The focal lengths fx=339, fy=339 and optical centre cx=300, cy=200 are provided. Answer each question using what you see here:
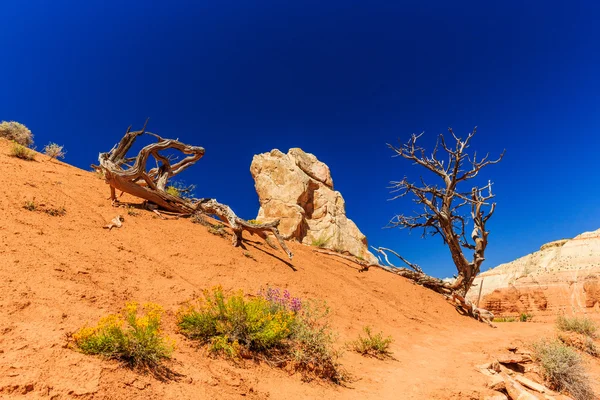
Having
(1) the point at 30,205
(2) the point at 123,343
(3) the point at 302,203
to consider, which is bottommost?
(2) the point at 123,343

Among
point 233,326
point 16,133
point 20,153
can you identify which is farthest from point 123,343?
point 16,133

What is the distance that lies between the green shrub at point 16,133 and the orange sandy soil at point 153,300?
4645 millimetres

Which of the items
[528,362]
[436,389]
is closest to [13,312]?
[436,389]

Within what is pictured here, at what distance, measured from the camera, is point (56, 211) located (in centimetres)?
635

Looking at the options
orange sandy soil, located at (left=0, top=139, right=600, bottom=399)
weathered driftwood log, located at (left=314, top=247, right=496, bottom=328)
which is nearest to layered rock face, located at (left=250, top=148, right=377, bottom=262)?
weathered driftwood log, located at (left=314, top=247, right=496, bottom=328)

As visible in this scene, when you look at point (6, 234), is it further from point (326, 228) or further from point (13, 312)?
point (326, 228)

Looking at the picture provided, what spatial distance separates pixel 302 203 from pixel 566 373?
18528 millimetres

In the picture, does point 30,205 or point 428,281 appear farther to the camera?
point 428,281

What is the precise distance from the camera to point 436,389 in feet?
14.8

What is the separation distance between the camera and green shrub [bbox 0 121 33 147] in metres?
13.8

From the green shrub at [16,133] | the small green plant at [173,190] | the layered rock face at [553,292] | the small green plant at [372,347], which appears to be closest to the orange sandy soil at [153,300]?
the small green plant at [372,347]

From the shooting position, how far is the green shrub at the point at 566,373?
5.94 meters

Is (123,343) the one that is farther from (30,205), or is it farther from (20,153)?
(20,153)

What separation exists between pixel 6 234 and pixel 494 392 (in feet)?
23.4
